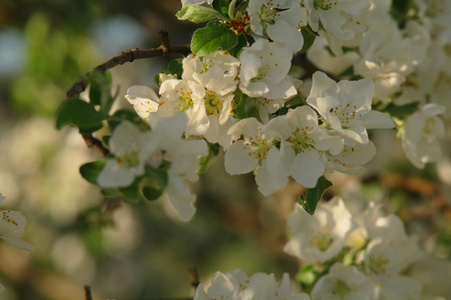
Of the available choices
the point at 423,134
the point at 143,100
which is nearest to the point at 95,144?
the point at 143,100

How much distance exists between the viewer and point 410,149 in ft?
5.74

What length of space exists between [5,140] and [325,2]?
316 cm

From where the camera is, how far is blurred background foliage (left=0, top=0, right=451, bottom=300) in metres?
2.87

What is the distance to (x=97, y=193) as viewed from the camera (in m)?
3.24

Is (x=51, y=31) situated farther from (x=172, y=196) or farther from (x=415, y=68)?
(x=172, y=196)

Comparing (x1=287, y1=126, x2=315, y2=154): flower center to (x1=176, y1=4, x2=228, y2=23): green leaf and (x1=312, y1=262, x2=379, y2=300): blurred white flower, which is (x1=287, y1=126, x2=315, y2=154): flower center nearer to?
(x1=176, y1=4, x2=228, y2=23): green leaf

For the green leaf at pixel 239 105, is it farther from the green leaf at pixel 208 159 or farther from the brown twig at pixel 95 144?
the brown twig at pixel 95 144

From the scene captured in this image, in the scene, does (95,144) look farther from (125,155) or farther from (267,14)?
(267,14)

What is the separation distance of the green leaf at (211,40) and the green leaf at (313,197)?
0.36 meters

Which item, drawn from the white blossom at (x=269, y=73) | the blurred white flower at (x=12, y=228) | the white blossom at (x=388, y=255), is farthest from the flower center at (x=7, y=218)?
the white blossom at (x=388, y=255)

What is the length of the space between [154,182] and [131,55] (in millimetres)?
314

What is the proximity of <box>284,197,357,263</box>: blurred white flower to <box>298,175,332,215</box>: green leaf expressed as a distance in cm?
43

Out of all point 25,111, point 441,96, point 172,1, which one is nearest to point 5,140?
point 25,111

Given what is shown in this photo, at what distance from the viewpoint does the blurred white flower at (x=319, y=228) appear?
164cm
